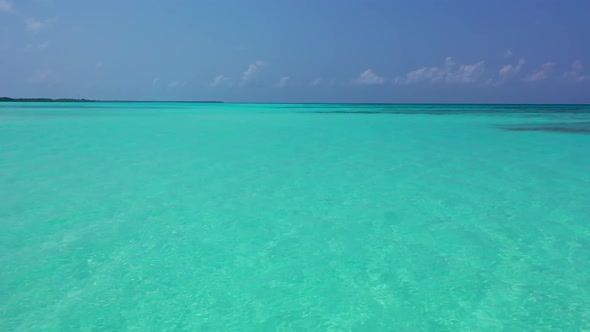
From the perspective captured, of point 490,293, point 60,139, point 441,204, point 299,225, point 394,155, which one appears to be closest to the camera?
point 490,293

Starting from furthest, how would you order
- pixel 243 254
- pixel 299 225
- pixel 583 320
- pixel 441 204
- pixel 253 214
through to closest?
pixel 441 204 → pixel 253 214 → pixel 299 225 → pixel 243 254 → pixel 583 320

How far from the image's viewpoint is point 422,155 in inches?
338

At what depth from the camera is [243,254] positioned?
3.28 m

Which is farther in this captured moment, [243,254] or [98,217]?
[98,217]

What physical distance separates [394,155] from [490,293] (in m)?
6.03

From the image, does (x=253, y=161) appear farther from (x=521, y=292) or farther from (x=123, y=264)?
(x=521, y=292)

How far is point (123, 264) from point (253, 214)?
150 centimetres

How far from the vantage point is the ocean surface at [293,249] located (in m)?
2.42

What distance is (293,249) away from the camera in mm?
3393

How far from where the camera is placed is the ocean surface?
242cm

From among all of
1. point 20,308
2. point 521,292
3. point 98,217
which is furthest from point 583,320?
point 98,217

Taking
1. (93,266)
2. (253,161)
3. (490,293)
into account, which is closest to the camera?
(490,293)

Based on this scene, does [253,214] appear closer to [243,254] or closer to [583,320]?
[243,254]

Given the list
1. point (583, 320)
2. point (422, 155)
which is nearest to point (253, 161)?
point (422, 155)
